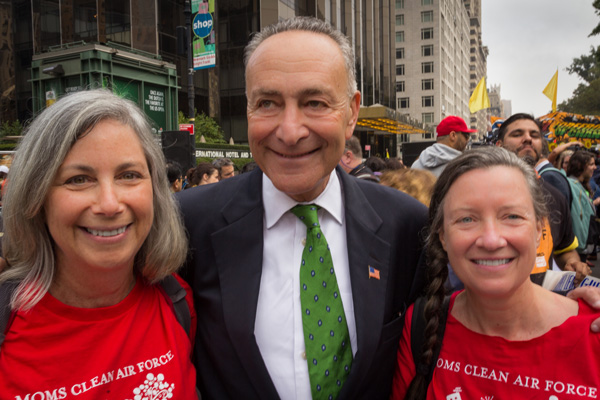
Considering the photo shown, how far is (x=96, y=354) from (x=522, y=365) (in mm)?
1579

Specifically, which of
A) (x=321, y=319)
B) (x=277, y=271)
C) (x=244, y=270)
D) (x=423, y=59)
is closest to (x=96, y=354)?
(x=244, y=270)

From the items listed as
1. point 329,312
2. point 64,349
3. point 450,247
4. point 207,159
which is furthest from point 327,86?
point 207,159

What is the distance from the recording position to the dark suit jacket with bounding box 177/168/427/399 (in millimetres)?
1807

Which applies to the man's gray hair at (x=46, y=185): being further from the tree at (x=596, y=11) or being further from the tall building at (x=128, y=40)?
the tree at (x=596, y=11)

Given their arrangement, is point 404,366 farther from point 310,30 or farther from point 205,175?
point 205,175

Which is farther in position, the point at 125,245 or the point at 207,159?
the point at 207,159

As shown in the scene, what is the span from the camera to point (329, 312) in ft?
6.05

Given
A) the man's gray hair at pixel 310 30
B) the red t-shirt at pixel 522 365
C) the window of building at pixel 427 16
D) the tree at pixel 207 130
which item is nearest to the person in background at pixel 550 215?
the red t-shirt at pixel 522 365

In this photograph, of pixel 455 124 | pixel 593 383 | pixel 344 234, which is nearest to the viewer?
pixel 593 383

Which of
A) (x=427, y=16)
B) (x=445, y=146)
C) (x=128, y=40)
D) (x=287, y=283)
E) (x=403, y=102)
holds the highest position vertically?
(x=427, y=16)

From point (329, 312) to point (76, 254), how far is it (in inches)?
39.5

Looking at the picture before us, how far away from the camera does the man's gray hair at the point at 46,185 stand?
158cm

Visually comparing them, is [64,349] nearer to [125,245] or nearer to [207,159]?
[125,245]

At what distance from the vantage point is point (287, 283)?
1.90 metres
